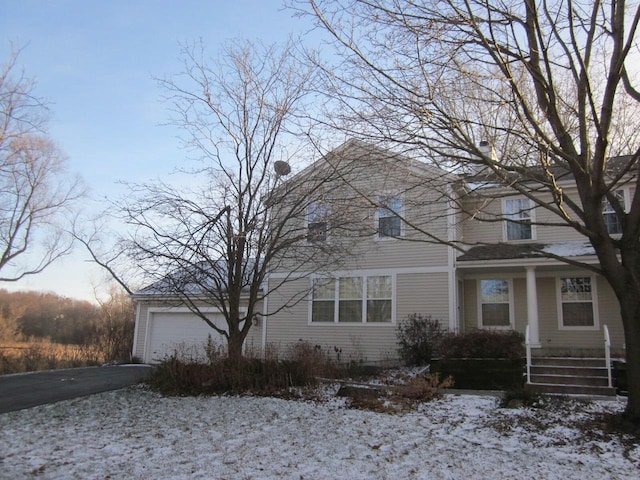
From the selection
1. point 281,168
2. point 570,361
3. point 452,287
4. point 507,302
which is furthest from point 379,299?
point 570,361

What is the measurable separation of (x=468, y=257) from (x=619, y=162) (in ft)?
15.7

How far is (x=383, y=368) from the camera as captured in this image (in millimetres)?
12984

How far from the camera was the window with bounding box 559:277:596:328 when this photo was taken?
43.6ft

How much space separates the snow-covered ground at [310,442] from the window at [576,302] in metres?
5.59

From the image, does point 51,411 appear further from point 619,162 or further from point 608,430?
point 619,162

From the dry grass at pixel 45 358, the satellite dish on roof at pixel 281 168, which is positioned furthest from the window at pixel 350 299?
the dry grass at pixel 45 358

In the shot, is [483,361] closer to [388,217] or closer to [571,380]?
[571,380]

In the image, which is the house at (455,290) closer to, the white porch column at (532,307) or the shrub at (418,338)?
the white porch column at (532,307)

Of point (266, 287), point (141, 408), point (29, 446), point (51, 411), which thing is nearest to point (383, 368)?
point (266, 287)

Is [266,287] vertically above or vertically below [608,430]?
above

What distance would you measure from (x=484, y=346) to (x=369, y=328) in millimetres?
5005

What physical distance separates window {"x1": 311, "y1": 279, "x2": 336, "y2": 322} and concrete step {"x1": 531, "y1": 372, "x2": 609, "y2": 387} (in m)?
6.85

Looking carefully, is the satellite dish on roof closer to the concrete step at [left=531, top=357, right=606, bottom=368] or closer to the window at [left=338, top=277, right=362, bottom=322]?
the window at [left=338, top=277, right=362, bottom=322]

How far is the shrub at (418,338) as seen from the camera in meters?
12.8
